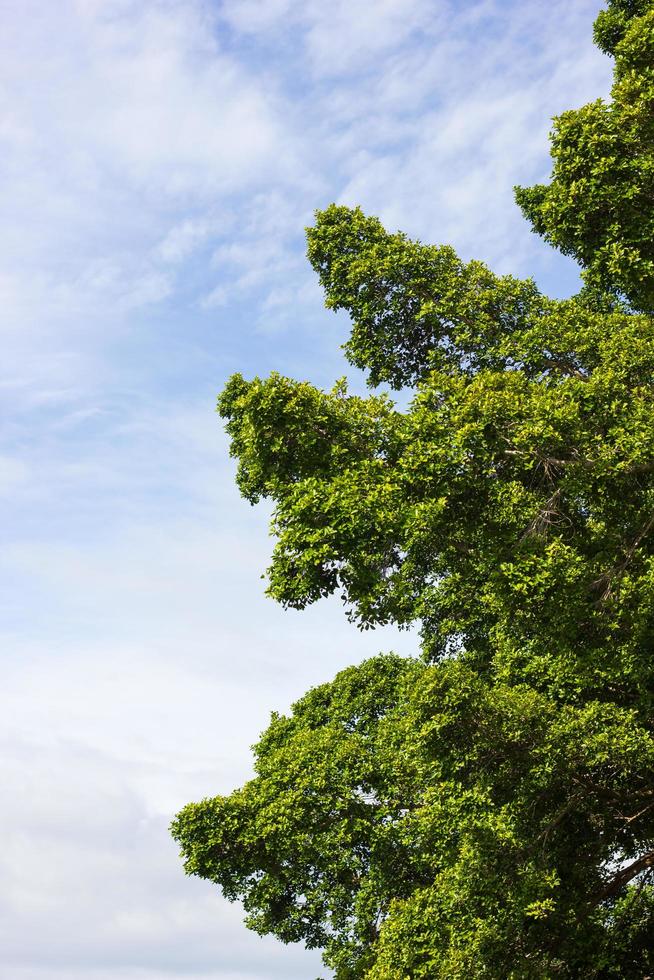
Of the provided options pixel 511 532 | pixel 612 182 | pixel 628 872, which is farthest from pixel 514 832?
pixel 612 182

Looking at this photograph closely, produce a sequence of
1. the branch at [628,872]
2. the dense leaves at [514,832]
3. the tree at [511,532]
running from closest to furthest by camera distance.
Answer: the tree at [511,532] < the dense leaves at [514,832] < the branch at [628,872]

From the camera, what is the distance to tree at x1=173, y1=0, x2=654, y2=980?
41.6 feet

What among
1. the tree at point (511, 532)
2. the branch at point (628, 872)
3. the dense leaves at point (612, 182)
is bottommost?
the branch at point (628, 872)

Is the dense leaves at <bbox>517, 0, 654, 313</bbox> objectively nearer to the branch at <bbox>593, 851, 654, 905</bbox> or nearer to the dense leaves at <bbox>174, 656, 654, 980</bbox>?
the dense leaves at <bbox>174, 656, 654, 980</bbox>

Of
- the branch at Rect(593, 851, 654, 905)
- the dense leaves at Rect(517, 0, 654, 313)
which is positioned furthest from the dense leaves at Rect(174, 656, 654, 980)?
the dense leaves at Rect(517, 0, 654, 313)

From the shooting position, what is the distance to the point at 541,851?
45.8 ft

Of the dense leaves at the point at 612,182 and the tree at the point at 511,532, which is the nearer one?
the tree at the point at 511,532

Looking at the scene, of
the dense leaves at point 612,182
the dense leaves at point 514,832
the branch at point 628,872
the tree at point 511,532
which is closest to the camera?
the tree at point 511,532

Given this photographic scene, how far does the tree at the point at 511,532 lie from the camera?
12.7 m

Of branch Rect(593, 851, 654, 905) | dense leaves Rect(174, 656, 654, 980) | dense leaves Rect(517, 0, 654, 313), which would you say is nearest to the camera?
dense leaves Rect(174, 656, 654, 980)

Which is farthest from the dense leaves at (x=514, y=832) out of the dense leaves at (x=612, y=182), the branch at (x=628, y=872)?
the dense leaves at (x=612, y=182)

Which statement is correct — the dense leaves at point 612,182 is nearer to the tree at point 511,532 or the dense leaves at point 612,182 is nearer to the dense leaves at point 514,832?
the tree at point 511,532

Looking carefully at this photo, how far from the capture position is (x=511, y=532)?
12953mm

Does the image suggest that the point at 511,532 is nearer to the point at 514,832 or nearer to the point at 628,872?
the point at 514,832
